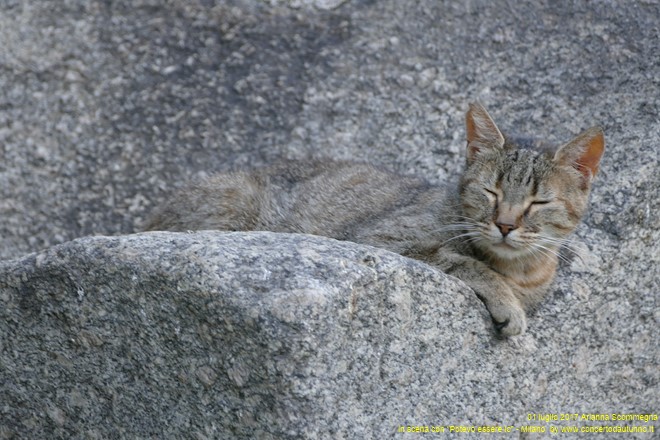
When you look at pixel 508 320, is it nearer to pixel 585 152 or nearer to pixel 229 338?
pixel 585 152

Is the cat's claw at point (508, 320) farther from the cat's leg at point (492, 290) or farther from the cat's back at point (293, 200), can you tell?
the cat's back at point (293, 200)

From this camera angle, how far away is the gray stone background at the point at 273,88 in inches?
267

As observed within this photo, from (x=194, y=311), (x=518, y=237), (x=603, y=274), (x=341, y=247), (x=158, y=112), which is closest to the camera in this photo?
(x=194, y=311)

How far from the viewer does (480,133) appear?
5.08 meters

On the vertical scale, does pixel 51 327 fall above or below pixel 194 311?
below

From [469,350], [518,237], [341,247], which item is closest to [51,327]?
[341,247]

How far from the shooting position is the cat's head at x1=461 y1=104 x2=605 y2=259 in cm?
477

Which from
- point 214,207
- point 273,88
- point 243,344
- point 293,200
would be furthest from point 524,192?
point 273,88

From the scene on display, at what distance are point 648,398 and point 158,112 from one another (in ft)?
13.6

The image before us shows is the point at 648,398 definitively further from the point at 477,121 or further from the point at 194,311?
the point at 194,311

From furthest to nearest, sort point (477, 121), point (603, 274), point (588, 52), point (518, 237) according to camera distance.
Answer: point (588, 52)
point (603, 274)
point (477, 121)
point (518, 237)

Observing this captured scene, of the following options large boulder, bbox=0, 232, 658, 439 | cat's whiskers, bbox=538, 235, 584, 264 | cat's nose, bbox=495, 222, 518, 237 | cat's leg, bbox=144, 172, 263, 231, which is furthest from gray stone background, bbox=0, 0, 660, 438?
large boulder, bbox=0, 232, 658, 439

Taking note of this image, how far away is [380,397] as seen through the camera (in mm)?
4125

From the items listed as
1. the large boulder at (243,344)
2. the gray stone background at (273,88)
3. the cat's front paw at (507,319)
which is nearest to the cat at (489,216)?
the cat's front paw at (507,319)
